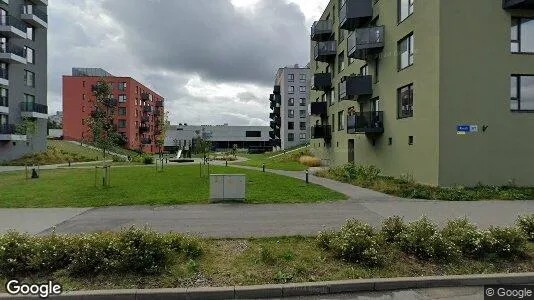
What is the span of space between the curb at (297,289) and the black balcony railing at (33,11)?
4454cm

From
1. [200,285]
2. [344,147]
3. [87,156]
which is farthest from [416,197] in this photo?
[87,156]

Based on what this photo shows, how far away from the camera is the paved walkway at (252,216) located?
8.39 meters

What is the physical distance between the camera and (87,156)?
44.5m

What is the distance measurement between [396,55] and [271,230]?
15.5 metres

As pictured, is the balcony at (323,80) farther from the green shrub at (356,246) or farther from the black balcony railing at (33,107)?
the black balcony railing at (33,107)

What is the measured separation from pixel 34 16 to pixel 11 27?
16.3 feet

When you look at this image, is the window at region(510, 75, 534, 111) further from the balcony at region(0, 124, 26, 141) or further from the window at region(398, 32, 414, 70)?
the balcony at region(0, 124, 26, 141)

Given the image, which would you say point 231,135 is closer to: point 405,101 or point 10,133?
point 10,133

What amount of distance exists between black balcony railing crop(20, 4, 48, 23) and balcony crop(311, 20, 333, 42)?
104 ft

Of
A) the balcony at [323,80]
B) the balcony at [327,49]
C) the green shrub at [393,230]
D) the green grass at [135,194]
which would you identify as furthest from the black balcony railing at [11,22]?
the green shrub at [393,230]

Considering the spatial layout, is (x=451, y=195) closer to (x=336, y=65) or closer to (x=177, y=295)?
(x=177, y=295)

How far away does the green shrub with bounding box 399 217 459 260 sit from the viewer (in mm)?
5789

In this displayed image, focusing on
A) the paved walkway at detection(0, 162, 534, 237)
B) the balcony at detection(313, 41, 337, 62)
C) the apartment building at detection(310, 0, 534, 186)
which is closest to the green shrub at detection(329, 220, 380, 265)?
the paved walkway at detection(0, 162, 534, 237)

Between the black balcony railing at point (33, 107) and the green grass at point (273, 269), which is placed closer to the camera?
the green grass at point (273, 269)
